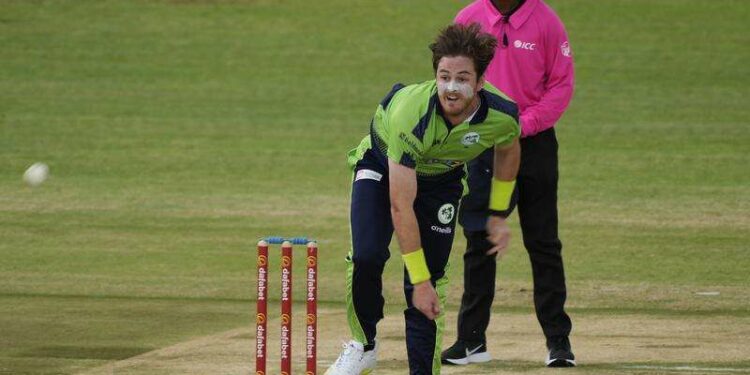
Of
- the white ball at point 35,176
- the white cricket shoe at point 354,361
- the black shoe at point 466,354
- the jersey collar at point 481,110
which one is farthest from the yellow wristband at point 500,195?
the white ball at point 35,176

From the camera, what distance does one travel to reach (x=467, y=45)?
23.1ft

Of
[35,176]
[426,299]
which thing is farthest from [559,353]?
[35,176]

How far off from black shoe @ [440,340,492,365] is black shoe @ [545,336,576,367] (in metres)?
0.39

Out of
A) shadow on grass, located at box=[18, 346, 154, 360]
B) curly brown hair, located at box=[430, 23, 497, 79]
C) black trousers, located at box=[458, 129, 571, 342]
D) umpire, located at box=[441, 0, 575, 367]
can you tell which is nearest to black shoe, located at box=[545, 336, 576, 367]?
umpire, located at box=[441, 0, 575, 367]

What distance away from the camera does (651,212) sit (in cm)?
1522

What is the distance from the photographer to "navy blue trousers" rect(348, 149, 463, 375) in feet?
24.6

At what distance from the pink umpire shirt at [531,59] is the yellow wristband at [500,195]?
3.70 feet

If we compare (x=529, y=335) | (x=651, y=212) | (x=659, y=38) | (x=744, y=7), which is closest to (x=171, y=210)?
(x=651, y=212)

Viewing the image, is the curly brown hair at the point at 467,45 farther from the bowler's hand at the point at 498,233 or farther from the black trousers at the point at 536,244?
the black trousers at the point at 536,244

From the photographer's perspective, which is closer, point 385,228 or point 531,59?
point 385,228

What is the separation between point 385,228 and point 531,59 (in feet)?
6.08

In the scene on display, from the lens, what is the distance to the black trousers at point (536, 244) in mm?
8859

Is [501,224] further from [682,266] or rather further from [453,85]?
[682,266]

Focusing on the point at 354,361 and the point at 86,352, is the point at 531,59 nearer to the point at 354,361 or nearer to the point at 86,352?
the point at 354,361
